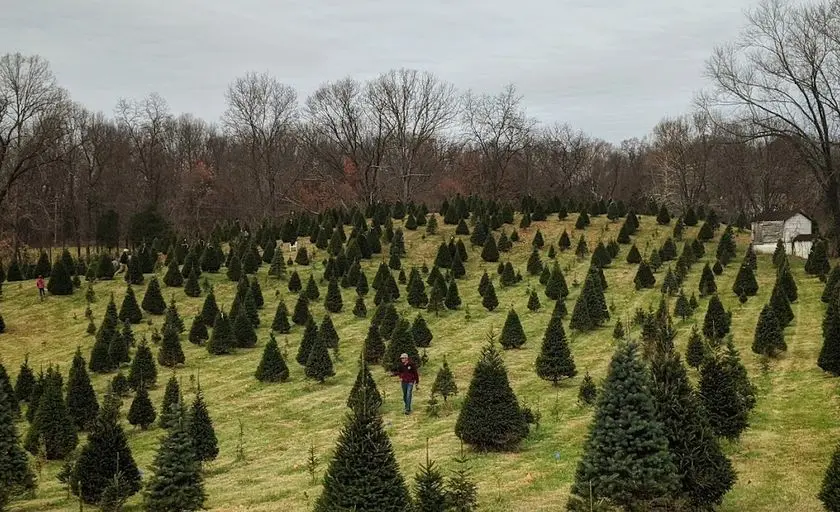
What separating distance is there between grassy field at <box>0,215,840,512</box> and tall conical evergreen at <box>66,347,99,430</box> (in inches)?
51.6

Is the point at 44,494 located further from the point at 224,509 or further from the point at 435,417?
the point at 435,417

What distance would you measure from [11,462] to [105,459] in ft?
7.27

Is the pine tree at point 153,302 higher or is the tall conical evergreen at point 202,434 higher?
the pine tree at point 153,302

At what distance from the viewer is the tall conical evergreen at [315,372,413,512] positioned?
827 centimetres

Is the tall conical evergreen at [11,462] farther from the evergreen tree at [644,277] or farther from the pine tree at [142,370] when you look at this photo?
the evergreen tree at [644,277]

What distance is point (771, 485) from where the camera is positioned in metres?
10.6

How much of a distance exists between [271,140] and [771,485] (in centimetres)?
5306

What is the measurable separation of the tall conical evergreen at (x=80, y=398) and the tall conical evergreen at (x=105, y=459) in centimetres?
683

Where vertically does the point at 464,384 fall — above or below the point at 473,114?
below

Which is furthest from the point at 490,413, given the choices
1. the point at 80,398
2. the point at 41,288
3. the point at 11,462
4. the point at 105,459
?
the point at 41,288

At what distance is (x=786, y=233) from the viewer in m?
41.2

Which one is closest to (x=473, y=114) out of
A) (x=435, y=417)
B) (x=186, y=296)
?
(x=186, y=296)

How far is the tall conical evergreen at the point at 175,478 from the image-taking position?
380 inches

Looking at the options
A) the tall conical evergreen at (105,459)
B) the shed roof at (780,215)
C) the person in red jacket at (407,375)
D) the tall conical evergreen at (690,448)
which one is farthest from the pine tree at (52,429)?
the shed roof at (780,215)
